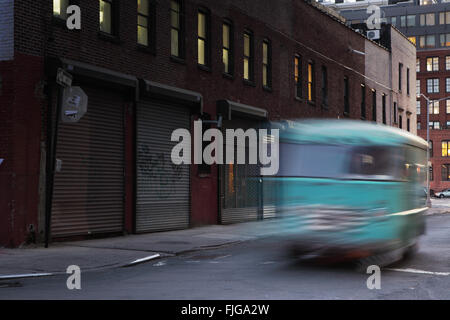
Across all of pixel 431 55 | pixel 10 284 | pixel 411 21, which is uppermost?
pixel 411 21

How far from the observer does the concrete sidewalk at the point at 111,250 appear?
1192 centimetres

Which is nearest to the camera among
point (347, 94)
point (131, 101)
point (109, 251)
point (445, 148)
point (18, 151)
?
point (109, 251)

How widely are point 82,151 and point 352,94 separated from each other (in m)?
22.7

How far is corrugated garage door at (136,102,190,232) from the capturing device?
19250 mm

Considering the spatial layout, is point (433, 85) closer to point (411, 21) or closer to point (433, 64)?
point (433, 64)

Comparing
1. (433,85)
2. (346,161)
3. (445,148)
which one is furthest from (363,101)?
(433,85)

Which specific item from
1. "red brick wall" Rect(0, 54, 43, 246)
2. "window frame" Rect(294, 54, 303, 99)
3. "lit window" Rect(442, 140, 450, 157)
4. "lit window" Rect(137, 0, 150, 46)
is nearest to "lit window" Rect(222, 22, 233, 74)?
"lit window" Rect(137, 0, 150, 46)

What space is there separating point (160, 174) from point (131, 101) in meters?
2.66

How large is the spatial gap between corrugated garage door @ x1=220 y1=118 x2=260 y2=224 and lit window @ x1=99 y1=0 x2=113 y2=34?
6.67 meters

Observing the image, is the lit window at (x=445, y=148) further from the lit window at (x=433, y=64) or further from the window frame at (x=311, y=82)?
the window frame at (x=311, y=82)

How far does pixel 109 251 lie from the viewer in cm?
A: 1445

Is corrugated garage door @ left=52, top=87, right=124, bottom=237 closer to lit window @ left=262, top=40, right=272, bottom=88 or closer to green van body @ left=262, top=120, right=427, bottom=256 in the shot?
green van body @ left=262, top=120, right=427, bottom=256

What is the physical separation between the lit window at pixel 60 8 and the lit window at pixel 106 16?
160 cm
